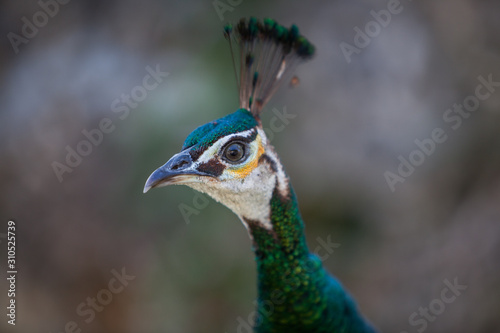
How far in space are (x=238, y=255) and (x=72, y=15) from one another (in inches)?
87.5

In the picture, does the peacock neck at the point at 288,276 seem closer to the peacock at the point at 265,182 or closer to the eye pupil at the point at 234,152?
the peacock at the point at 265,182

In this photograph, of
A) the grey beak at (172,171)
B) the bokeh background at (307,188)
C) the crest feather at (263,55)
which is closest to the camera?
the grey beak at (172,171)

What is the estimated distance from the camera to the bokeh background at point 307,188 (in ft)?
8.84

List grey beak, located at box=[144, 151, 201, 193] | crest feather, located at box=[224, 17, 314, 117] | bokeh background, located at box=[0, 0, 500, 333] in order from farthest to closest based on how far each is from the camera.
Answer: bokeh background, located at box=[0, 0, 500, 333] → crest feather, located at box=[224, 17, 314, 117] → grey beak, located at box=[144, 151, 201, 193]

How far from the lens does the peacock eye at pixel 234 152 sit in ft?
3.94

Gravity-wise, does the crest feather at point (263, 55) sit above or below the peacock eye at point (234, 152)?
above

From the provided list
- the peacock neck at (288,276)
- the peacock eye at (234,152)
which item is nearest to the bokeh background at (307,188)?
the peacock neck at (288,276)

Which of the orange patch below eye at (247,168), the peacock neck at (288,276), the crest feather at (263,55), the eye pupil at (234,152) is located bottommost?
the peacock neck at (288,276)

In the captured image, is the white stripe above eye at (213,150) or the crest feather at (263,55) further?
the crest feather at (263,55)

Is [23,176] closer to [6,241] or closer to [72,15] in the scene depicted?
[6,241]

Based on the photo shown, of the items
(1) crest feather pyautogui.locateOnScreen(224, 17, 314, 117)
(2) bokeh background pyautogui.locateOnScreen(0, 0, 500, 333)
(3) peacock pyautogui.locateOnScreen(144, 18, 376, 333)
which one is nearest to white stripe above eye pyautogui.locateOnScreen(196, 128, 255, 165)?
(3) peacock pyautogui.locateOnScreen(144, 18, 376, 333)

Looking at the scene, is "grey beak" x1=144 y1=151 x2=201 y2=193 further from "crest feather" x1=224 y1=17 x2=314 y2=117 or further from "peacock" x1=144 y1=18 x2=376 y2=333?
"crest feather" x1=224 y1=17 x2=314 y2=117

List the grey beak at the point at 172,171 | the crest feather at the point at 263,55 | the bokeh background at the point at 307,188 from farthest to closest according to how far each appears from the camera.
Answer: the bokeh background at the point at 307,188 → the crest feather at the point at 263,55 → the grey beak at the point at 172,171

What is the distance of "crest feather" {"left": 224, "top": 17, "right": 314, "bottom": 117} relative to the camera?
4.27 ft
